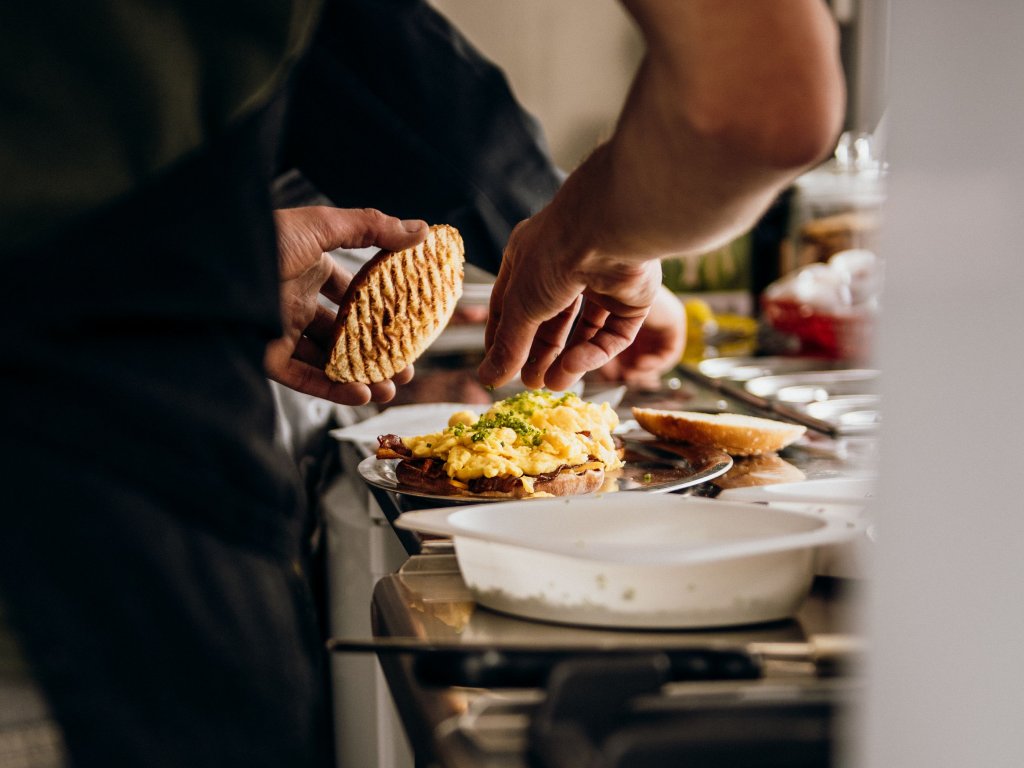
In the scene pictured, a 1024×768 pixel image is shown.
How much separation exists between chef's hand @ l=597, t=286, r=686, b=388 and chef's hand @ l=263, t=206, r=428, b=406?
0.51 meters

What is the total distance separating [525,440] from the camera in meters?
1.09

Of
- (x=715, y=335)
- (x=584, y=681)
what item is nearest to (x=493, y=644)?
(x=584, y=681)

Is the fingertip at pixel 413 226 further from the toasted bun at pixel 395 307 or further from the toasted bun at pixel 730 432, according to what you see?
the toasted bun at pixel 730 432

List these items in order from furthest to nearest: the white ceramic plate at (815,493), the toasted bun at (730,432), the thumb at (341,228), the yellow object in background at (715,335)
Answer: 1. the yellow object in background at (715,335)
2. the toasted bun at (730,432)
3. the thumb at (341,228)
4. the white ceramic plate at (815,493)

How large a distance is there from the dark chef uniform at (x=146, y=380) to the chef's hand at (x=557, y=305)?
0.29 m

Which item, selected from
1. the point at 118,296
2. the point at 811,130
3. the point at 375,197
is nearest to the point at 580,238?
the point at 811,130

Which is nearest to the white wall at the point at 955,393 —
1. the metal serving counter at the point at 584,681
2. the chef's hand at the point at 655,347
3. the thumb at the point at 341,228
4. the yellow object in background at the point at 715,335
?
the metal serving counter at the point at 584,681

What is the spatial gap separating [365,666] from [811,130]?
3.28ft

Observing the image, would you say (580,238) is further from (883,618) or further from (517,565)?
(883,618)

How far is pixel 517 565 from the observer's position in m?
0.67

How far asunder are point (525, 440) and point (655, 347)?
699 millimetres

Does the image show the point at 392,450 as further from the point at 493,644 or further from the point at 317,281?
the point at 493,644

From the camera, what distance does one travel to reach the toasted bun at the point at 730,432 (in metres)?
1.24

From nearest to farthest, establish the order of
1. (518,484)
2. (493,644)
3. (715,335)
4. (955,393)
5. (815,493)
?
(955,393)
(493,644)
(815,493)
(518,484)
(715,335)
